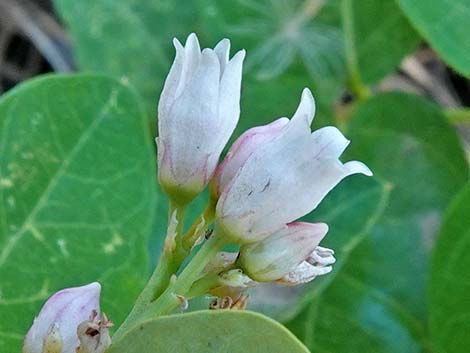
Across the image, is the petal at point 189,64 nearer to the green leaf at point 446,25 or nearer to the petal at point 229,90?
the petal at point 229,90

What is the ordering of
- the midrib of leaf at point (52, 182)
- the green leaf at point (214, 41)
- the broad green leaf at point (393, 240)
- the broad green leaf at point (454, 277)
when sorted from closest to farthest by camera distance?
the midrib of leaf at point (52, 182), the broad green leaf at point (454, 277), the broad green leaf at point (393, 240), the green leaf at point (214, 41)

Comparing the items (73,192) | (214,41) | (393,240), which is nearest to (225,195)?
(73,192)

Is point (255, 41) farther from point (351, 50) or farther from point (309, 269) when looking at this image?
point (309, 269)

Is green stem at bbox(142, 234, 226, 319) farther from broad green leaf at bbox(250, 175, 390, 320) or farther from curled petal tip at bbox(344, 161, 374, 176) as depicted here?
broad green leaf at bbox(250, 175, 390, 320)

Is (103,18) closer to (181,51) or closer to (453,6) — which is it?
(453,6)

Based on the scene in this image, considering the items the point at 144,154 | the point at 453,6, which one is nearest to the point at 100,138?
the point at 144,154

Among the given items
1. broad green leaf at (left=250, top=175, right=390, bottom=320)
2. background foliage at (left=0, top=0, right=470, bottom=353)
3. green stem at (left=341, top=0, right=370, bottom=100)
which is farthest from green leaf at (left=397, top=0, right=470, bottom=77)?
green stem at (left=341, top=0, right=370, bottom=100)

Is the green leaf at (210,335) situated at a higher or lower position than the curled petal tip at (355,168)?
lower

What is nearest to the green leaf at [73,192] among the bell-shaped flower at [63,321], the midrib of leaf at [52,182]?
the midrib of leaf at [52,182]
